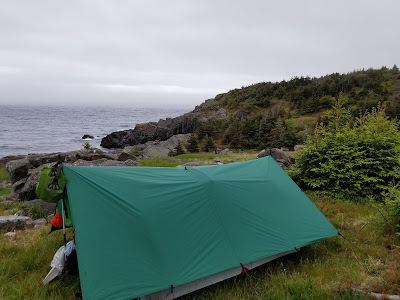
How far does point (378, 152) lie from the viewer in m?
9.59

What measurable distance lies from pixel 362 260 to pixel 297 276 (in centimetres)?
171

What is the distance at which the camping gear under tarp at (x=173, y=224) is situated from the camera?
4.21 m

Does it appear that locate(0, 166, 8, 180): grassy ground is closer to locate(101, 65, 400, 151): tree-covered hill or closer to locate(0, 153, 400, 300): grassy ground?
locate(0, 153, 400, 300): grassy ground

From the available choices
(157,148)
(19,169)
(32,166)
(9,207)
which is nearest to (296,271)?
(9,207)

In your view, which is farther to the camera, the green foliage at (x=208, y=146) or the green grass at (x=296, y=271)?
the green foliage at (x=208, y=146)

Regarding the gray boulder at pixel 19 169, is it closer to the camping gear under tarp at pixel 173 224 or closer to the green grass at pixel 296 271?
the green grass at pixel 296 271

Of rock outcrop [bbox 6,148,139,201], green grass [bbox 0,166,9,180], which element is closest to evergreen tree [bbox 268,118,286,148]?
rock outcrop [bbox 6,148,139,201]

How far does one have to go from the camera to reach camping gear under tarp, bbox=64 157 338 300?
421 cm

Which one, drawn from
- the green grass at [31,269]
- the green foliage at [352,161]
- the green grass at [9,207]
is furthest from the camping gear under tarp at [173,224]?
the green grass at [9,207]

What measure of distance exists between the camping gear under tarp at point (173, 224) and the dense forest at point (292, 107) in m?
25.5

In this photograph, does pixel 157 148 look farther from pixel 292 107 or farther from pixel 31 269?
pixel 31 269

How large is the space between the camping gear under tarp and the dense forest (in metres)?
25.5

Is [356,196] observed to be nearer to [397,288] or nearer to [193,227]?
[397,288]

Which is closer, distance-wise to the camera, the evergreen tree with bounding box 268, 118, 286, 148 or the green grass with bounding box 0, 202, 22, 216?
the green grass with bounding box 0, 202, 22, 216
